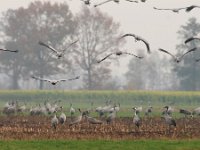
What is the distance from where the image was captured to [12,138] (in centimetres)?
2900

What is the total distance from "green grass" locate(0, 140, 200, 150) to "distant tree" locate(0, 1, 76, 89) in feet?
293

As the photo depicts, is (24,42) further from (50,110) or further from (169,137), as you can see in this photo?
(169,137)

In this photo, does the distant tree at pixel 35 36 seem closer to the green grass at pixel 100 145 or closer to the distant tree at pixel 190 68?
the distant tree at pixel 190 68

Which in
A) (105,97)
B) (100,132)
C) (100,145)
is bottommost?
(100,145)

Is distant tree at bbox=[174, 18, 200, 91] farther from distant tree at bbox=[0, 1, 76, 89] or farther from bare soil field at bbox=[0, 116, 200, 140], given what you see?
bare soil field at bbox=[0, 116, 200, 140]

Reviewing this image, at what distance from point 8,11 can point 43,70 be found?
24027 mm

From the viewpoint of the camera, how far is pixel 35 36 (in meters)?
118

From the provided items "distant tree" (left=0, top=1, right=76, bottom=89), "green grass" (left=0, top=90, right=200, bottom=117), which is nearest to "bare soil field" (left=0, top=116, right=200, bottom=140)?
"green grass" (left=0, top=90, right=200, bottom=117)

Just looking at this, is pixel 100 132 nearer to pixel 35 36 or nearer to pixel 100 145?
pixel 100 145

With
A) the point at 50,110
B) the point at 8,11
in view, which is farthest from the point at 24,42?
the point at 50,110

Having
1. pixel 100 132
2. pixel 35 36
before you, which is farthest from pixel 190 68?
pixel 100 132

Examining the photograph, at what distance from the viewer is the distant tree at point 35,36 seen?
4592 inches

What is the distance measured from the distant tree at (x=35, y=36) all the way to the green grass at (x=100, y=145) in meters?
89.4

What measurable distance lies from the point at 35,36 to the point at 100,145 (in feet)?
308
